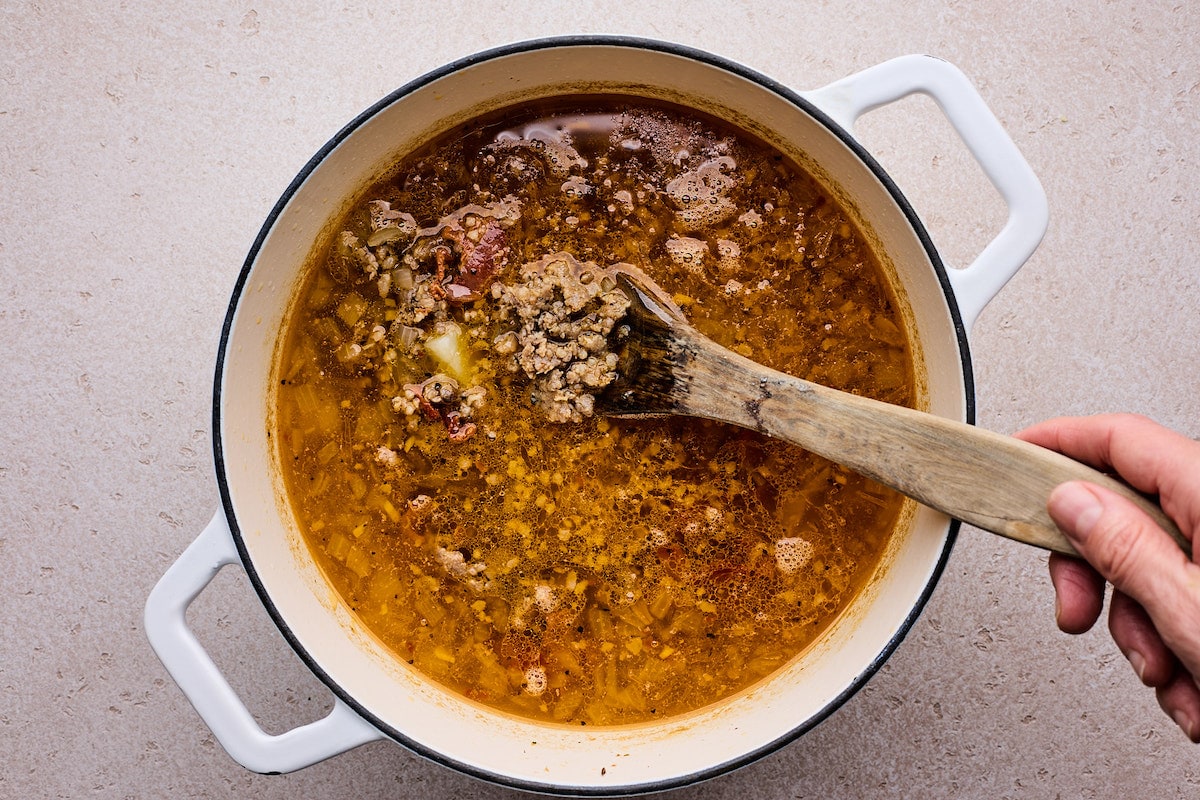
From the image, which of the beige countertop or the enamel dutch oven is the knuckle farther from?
the beige countertop

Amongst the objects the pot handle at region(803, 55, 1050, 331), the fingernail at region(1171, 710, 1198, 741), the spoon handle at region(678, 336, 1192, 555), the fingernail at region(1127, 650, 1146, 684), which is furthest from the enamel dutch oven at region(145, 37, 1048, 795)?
the fingernail at region(1171, 710, 1198, 741)

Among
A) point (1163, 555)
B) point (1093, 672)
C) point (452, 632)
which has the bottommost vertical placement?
point (1093, 672)

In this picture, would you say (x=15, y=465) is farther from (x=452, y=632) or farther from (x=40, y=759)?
(x=452, y=632)

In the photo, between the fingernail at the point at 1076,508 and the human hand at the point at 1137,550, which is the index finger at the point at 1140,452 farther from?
the fingernail at the point at 1076,508

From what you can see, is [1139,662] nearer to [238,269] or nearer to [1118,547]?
[1118,547]

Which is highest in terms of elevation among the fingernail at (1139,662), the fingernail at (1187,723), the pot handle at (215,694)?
the pot handle at (215,694)

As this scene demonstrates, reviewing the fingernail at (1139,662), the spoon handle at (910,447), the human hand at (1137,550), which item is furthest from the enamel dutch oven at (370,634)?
the fingernail at (1139,662)

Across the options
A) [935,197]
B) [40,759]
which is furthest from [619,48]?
[40,759]
